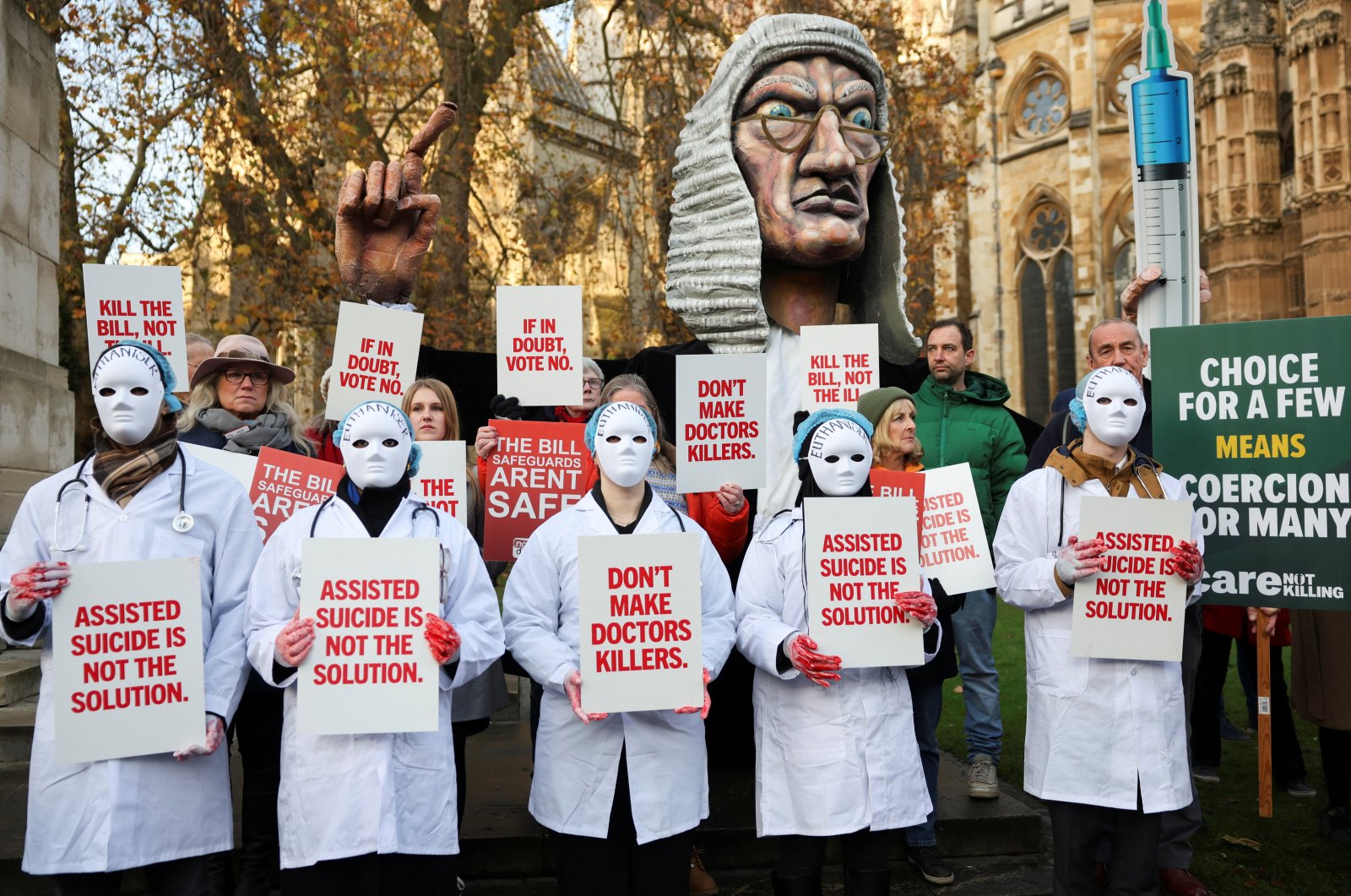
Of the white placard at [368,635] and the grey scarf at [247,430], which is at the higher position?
the grey scarf at [247,430]

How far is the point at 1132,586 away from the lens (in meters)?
4.04

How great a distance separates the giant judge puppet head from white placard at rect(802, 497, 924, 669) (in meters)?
1.76

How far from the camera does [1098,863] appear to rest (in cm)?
468

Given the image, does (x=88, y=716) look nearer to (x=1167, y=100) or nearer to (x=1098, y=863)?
(x=1098, y=863)

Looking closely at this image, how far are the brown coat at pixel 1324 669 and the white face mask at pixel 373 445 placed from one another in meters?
4.06

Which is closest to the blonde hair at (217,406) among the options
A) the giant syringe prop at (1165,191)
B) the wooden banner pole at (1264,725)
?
the giant syringe prop at (1165,191)

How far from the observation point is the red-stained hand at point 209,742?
341 cm

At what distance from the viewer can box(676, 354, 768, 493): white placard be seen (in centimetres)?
468

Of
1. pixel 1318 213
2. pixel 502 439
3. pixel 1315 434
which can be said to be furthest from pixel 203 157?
pixel 1318 213

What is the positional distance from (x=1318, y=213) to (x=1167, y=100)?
2739cm

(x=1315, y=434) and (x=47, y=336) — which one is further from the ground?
(x=47, y=336)

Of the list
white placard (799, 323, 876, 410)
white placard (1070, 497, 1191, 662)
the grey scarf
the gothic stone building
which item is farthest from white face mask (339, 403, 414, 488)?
the gothic stone building

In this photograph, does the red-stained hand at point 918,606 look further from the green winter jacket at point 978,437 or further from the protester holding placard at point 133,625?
the protester holding placard at point 133,625

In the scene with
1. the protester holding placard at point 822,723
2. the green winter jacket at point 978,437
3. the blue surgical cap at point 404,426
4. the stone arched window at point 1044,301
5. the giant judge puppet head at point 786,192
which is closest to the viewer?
the blue surgical cap at point 404,426
